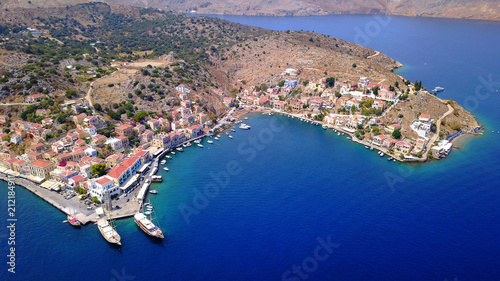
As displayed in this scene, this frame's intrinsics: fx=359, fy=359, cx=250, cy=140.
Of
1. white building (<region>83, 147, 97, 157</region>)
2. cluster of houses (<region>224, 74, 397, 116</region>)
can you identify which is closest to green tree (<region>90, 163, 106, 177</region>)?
white building (<region>83, 147, 97, 157</region>)

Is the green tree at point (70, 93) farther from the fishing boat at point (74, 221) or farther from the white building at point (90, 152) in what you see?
the fishing boat at point (74, 221)

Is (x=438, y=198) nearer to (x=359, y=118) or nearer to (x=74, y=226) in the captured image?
(x=359, y=118)

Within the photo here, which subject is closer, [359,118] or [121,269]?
[121,269]

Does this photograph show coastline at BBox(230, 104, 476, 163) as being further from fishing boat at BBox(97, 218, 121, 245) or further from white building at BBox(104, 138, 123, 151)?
fishing boat at BBox(97, 218, 121, 245)

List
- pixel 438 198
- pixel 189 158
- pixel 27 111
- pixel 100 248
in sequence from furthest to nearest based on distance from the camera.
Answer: pixel 27 111
pixel 189 158
pixel 438 198
pixel 100 248

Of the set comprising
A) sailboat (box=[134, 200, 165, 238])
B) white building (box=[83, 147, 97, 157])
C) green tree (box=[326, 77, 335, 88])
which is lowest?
sailboat (box=[134, 200, 165, 238])

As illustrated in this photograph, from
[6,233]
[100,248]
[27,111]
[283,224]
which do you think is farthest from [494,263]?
[27,111]
